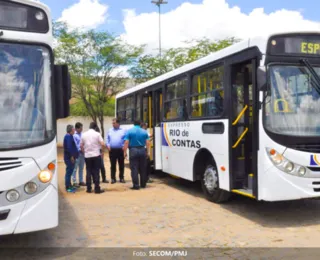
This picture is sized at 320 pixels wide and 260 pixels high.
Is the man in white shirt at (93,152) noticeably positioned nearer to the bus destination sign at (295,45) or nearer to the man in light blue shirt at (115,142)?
the man in light blue shirt at (115,142)

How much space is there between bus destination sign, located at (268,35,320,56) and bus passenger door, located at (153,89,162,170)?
16.1 feet

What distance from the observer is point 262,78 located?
6062 mm

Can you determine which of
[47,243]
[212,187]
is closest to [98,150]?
[212,187]

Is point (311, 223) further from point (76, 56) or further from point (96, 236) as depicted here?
point (76, 56)

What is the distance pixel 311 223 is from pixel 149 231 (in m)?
2.64

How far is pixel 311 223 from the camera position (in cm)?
660

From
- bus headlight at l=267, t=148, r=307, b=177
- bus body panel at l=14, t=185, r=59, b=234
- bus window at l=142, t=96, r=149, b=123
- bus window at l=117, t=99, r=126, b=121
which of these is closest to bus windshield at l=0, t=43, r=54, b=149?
bus body panel at l=14, t=185, r=59, b=234

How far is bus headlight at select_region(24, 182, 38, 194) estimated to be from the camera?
15.6 ft

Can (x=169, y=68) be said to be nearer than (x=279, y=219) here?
No

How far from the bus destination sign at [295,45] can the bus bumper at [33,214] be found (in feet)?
12.8

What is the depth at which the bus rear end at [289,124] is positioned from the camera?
618 cm

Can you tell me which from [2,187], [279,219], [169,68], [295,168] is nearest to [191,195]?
[279,219]

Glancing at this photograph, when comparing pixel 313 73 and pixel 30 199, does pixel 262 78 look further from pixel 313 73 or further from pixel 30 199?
pixel 30 199

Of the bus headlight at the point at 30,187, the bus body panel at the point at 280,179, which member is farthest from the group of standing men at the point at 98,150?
the bus headlight at the point at 30,187
